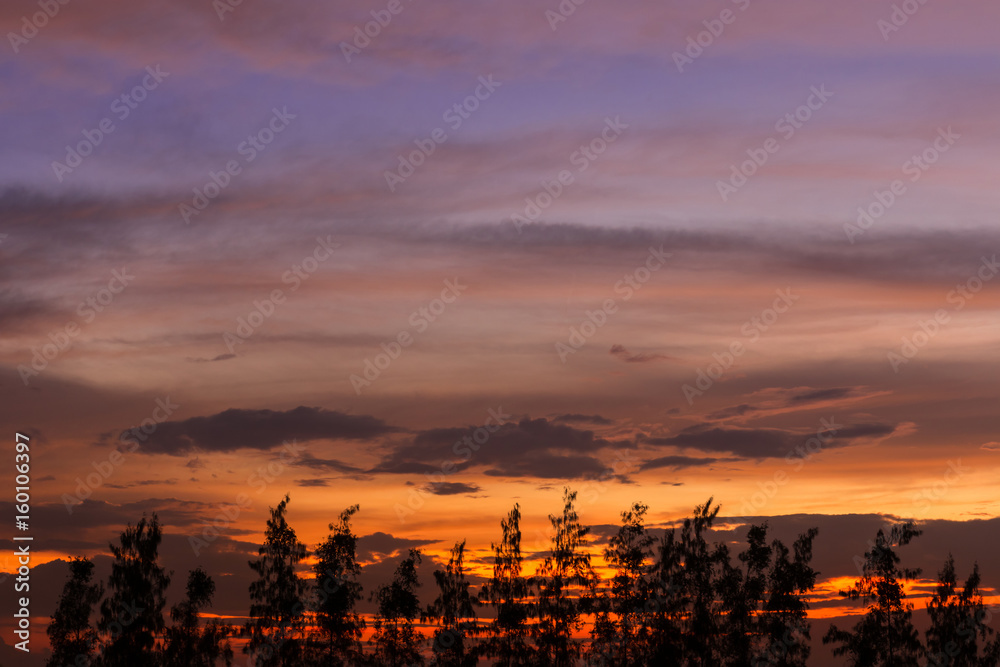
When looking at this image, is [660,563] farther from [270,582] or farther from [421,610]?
[270,582]

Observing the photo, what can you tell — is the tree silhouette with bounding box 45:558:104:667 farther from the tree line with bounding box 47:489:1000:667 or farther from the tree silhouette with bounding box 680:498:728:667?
the tree silhouette with bounding box 680:498:728:667

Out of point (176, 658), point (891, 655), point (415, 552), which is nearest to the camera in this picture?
point (891, 655)

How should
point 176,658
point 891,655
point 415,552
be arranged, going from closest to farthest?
point 891,655, point 415,552, point 176,658

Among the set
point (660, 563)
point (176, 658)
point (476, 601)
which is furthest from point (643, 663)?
point (176, 658)

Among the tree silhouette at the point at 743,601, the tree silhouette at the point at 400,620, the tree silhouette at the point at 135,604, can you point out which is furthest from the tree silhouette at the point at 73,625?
the tree silhouette at the point at 743,601

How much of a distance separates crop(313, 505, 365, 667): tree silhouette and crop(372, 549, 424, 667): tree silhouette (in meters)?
1.55

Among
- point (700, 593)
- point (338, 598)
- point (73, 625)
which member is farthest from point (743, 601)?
point (73, 625)

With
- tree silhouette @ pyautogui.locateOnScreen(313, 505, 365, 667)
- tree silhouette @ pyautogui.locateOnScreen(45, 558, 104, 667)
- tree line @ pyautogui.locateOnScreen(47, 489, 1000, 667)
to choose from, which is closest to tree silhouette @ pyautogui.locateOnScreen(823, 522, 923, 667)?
tree line @ pyautogui.locateOnScreen(47, 489, 1000, 667)

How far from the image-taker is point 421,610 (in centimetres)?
6494

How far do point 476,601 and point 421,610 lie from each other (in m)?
3.68

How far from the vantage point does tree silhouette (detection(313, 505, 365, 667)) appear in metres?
62.1

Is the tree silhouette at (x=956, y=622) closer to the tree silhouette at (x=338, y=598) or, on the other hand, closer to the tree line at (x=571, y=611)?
the tree line at (x=571, y=611)

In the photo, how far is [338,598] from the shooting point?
6200 centimetres

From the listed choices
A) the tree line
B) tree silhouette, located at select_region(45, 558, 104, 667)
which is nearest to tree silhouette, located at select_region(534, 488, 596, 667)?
the tree line
